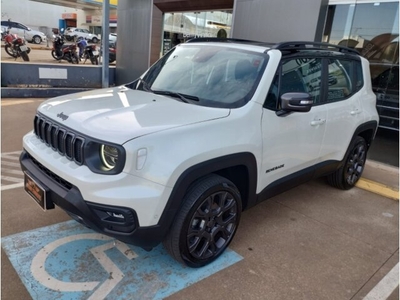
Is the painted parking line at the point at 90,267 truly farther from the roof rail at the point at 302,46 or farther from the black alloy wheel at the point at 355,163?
the black alloy wheel at the point at 355,163

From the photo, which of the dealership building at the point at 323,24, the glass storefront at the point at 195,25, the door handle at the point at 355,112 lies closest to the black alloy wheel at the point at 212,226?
the door handle at the point at 355,112

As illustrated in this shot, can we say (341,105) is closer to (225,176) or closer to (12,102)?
(225,176)

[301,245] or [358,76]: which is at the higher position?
[358,76]

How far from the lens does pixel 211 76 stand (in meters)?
3.14

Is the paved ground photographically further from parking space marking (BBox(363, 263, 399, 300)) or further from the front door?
the front door

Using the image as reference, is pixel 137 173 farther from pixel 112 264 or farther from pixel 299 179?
pixel 299 179

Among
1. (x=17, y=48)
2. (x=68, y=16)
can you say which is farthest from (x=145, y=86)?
(x=68, y=16)

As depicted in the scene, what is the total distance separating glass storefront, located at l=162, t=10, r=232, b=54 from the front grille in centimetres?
653

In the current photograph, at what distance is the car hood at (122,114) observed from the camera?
225cm

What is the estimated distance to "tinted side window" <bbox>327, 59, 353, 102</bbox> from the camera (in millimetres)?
3803

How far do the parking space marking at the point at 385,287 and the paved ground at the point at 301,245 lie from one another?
2 cm

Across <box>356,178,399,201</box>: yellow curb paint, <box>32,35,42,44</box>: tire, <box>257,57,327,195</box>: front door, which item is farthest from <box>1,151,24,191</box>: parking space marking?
<box>32,35,42,44</box>: tire

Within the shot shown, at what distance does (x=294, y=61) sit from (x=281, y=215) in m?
1.66

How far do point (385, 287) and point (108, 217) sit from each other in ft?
7.42
